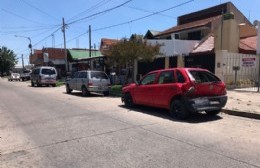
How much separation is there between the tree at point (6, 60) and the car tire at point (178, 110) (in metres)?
95.1

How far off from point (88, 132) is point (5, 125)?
10.5ft

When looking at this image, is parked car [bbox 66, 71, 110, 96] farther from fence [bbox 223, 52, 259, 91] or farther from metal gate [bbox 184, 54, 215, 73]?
fence [bbox 223, 52, 259, 91]

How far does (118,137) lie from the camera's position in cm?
777

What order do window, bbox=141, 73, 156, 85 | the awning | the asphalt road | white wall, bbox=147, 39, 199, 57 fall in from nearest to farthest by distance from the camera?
the asphalt road < window, bbox=141, 73, 156, 85 < white wall, bbox=147, 39, 199, 57 < the awning

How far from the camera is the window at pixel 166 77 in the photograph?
35.2 feet

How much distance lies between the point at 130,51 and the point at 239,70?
7.54 meters

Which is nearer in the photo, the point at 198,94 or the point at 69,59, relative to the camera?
the point at 198,94

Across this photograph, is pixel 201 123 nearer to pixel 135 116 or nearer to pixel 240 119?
pixel 240 119

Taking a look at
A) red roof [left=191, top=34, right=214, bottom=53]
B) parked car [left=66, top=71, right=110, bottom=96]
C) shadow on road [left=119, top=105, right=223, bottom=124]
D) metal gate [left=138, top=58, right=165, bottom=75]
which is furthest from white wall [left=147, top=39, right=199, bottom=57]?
shadow on road [left=119, top=105, right=223, bottom=124]

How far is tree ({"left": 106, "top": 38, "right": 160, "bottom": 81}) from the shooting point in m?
20.9

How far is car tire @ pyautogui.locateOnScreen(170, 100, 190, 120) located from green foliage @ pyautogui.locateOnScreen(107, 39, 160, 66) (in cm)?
1087

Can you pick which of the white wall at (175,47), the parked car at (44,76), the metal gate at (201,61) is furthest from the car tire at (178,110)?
the parked car at (44,76)

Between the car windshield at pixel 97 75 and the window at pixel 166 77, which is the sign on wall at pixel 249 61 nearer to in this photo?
the car windshield at pixel 97 75

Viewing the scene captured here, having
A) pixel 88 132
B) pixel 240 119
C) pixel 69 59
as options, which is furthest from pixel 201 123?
pixel 69 59
